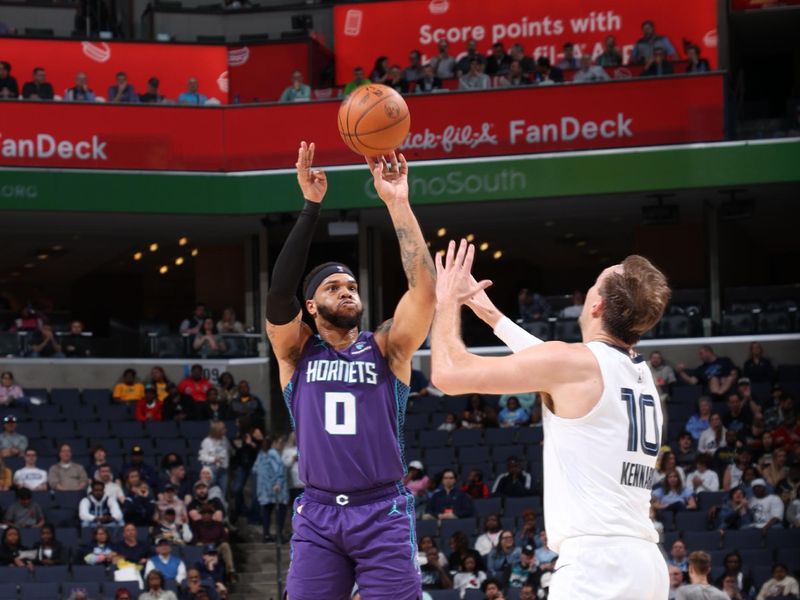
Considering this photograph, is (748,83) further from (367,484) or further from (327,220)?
(367,484)

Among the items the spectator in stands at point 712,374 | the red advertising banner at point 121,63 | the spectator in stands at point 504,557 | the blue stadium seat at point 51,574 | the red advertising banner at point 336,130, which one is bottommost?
the blue stadium seat at point 51,574

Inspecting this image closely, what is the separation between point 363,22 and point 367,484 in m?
23.0

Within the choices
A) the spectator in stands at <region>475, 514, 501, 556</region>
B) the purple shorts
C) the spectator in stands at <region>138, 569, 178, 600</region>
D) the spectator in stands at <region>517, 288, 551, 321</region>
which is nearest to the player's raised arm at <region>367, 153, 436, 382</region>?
the purple shorts

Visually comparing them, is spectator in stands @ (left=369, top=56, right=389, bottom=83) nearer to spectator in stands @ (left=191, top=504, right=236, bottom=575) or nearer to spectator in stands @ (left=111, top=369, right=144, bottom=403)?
spectator in stands @ (left=111, top=369, right=144, bottom=403)

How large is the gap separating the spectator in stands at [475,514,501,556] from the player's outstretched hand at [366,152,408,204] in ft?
35.0

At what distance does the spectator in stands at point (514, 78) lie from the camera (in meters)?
24.3

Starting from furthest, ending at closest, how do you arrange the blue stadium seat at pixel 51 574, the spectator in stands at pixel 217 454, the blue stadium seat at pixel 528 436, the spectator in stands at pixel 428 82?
the spectator in stands at pixel 428 82 < the blue stadium seat at pixel 528 436 < the spectator in stands at pixel 217 454 < the blue stadium seat at pixel 51 574

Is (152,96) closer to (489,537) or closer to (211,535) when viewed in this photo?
(211,535)

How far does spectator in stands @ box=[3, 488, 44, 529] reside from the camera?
58.4ft

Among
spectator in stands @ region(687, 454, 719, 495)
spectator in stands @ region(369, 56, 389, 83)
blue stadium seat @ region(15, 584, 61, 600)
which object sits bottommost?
blue stadium seat @ region(15, 584, 61, 600)

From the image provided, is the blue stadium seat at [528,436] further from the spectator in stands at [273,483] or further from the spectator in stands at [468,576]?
the spectator in stands at [468,576]

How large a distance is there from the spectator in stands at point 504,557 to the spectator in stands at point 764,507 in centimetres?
319

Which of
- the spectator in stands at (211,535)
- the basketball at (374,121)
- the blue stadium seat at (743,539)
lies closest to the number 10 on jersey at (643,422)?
the basketball at (374,121)

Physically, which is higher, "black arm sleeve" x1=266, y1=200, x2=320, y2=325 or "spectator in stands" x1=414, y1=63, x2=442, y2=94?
"spectator in stands" x1=414, y1=63, x2=442, y2=94
